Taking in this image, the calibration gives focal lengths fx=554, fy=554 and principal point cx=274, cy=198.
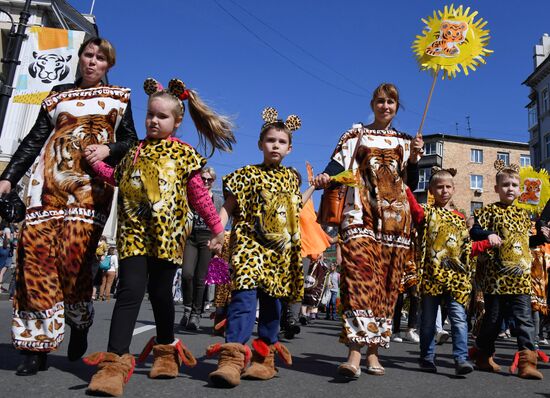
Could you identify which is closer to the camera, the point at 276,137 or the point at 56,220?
the point at 56,220

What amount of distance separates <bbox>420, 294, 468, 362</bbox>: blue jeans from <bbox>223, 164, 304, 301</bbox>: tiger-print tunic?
4.42 feet

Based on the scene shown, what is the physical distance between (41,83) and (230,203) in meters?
10.6

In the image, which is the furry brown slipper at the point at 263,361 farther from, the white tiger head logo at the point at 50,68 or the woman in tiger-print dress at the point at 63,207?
the white tiger head logo at the point at 50,68

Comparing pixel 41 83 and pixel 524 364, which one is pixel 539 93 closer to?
pixel 41 83

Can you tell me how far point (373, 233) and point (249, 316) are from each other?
119cm

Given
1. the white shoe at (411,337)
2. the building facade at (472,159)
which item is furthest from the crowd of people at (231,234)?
the building facade at (472,159)

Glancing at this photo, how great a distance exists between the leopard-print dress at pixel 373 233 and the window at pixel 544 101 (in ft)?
141

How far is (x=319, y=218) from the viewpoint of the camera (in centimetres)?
435

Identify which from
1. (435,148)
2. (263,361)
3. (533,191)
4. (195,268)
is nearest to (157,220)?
(263,361)

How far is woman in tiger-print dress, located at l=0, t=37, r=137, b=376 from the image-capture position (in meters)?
3.29

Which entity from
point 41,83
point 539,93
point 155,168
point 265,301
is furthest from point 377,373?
point 539,93

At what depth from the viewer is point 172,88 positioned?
403 cm

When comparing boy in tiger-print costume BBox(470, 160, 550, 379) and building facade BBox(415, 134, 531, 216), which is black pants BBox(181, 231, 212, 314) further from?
building facade BBox(415, 134, 531, 216)

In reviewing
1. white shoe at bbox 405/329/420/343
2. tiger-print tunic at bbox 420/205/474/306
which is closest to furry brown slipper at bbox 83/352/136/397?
tiger-print tunic at bbox 420/205/474/306
